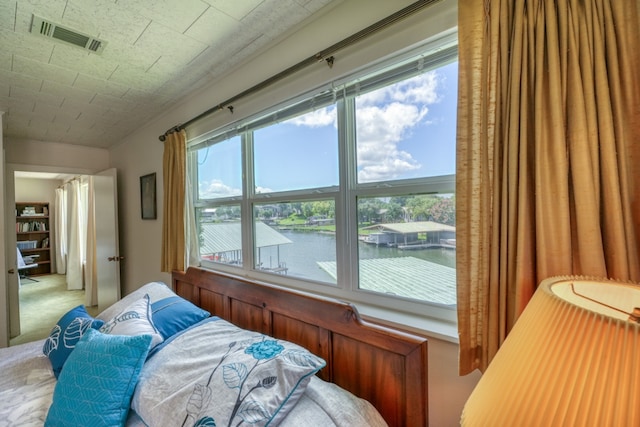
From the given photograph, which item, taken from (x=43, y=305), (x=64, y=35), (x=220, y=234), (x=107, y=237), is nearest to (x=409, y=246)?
(x=220, y=234)

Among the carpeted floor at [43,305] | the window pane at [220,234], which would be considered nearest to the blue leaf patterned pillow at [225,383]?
the window pane at [220,234]

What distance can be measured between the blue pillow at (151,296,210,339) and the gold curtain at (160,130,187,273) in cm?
82

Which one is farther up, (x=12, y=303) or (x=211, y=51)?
(x=211, y=51)

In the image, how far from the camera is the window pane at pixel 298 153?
1605 mm

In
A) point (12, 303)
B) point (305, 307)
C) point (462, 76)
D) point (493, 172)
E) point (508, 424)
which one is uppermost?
point (462, 76)

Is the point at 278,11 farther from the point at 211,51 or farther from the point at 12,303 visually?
the point at 12,303

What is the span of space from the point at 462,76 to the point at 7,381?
8.00ft

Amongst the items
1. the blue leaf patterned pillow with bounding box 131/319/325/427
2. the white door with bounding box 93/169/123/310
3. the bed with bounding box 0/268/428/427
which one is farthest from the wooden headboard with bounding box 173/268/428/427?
the white door with bounding box 93/169/123/310

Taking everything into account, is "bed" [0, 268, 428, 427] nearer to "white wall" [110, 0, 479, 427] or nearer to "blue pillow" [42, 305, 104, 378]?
"blue pillow" [42, 305, 104, 378]

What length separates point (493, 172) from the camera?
0.92 metres

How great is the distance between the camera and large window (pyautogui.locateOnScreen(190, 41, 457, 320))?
1.22 m

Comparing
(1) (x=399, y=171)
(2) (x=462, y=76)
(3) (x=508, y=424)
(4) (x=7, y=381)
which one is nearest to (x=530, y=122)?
(2) (x=462, y=76)

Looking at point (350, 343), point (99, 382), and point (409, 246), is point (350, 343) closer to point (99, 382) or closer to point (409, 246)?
point (409, 246)

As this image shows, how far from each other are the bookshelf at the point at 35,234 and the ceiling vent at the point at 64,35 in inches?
275
